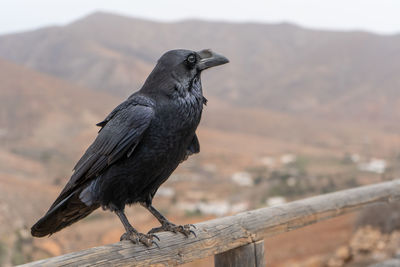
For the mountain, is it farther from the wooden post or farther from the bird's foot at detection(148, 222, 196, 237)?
the bird's foot at detection(148, 222, 196, 237)

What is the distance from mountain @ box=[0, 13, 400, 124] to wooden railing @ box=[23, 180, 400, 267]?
41.0 m

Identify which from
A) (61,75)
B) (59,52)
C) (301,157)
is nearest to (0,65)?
(61,75)

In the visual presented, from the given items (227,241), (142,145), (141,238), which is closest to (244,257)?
(227,241)

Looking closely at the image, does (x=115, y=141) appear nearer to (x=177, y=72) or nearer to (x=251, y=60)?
(x=177, y=72)

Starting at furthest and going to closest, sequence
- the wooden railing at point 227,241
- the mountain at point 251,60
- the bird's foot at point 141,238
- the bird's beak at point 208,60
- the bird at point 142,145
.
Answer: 1. the mountain at point 251,60
2. the bird's beak at point 208,60
3. the bird at point 142,145
4. the bird's foot at point 141,238
5. the wooden railing at point 227,241

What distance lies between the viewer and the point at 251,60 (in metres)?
64.8

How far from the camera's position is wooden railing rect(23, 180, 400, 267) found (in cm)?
179

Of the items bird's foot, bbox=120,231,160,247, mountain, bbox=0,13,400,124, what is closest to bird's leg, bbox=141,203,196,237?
bird's foot, bbox=120,231,160,247

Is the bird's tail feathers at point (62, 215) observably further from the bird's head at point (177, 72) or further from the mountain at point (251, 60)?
the mountain at point (251, 60)

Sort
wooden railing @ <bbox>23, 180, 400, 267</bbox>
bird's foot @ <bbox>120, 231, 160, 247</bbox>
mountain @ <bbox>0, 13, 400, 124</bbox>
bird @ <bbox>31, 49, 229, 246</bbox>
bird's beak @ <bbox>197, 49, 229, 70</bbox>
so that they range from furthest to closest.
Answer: mountain @ <bbox>0, 13, 400, 124</bbox>, bird's beak @ <bbox>197, 49, 229, 70</bbox>, bird @ <bbox>31, 49, 229, 246</bbox>, bird's foot @ <bbox>120, 231, 160, 247</bbox>, wooden railing @ <bbox>23, 180, 400, 267</bbox>

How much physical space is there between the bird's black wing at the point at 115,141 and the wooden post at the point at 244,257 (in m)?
0.70

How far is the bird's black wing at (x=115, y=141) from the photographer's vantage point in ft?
7.02

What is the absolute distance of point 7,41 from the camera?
6750 centimetres

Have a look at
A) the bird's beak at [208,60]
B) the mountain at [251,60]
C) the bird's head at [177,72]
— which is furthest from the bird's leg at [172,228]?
the mountain at [251,60]
